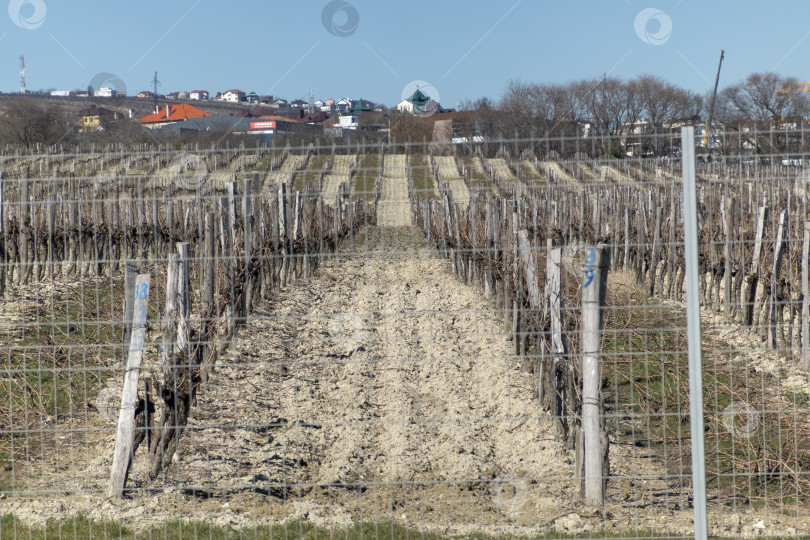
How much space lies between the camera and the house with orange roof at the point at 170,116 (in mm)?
69250

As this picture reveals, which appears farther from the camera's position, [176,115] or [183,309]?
[176,115]

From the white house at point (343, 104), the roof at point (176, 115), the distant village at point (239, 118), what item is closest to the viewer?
the distant village at point (239, 118)

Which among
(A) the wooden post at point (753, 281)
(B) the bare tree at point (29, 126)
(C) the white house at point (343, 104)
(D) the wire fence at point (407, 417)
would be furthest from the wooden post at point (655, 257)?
(C) the white house at point (343, 104)

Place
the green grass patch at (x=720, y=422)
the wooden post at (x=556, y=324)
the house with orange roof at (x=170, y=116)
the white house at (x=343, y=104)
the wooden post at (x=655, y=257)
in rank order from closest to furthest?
the green grass patch at (x=720, y=422) → the wooden post at (x=556, y=324) → the wooden post at (x=655, y=257) → the house with orange roof at (x=170, y=116) → the white house at (x=343, y=104)

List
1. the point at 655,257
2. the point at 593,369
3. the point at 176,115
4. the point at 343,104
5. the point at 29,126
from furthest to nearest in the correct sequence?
the point at 343,104 < the point at 176,115 < the point at 29,126 < the point at 655,257 < the point at 593,369

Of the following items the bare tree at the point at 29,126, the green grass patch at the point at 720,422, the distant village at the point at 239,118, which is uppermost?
the distant village at the point at 239,118

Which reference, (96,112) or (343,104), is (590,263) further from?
(343,104)

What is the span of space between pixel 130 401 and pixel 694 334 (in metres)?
2.65

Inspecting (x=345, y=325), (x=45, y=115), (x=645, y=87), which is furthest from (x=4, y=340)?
(x=45, y=115)

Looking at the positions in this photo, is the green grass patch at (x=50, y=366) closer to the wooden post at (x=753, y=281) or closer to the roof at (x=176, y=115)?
the wooden post at (x=753, y=281)

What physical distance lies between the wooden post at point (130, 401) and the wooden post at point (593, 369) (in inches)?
80.5

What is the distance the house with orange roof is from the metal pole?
68279 millimetres

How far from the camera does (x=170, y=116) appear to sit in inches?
2872

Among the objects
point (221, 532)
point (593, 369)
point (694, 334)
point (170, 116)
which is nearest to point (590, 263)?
point (593, 369)
